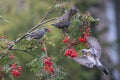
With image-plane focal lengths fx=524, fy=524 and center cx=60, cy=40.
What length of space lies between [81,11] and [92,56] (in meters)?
4.57

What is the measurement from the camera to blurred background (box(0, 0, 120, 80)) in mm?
7830

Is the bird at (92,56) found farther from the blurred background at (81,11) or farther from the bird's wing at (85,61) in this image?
the blurred background at (81,11)

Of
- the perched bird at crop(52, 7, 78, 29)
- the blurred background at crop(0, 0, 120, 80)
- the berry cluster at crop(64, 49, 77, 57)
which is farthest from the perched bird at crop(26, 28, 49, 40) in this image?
the blurred background at crop(0, 0, 120, 80)

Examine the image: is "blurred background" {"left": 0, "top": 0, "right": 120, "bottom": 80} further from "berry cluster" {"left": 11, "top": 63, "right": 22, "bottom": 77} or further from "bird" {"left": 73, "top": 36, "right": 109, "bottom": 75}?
"berry cluster" {"left": 11, "top": 63, "right": 22, "bottom": 77}

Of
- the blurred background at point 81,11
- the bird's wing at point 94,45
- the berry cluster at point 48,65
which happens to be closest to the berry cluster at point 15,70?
the berry cluster at point 48,65

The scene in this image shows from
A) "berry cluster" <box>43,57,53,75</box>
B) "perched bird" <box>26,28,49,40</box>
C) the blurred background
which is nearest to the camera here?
"berry cluster" <box>43,57,53,75</box>

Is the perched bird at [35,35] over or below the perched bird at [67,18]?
below

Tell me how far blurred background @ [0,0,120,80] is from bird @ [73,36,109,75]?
2.53 metres

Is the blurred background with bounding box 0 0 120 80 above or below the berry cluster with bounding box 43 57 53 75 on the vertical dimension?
above

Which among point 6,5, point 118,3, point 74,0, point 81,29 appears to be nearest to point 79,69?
point 74,0

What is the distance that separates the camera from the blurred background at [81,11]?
7830 mm

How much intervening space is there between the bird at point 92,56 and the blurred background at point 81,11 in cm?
253

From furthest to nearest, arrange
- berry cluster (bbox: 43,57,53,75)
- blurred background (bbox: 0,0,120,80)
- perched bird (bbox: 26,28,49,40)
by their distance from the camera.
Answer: blurred background (bbox: 0,0,120,80) → perched bird (bbox: 26,28,49,40) → berry cluster (bbox: 43,57,53,75)

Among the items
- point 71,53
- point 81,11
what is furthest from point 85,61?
point 81,11
